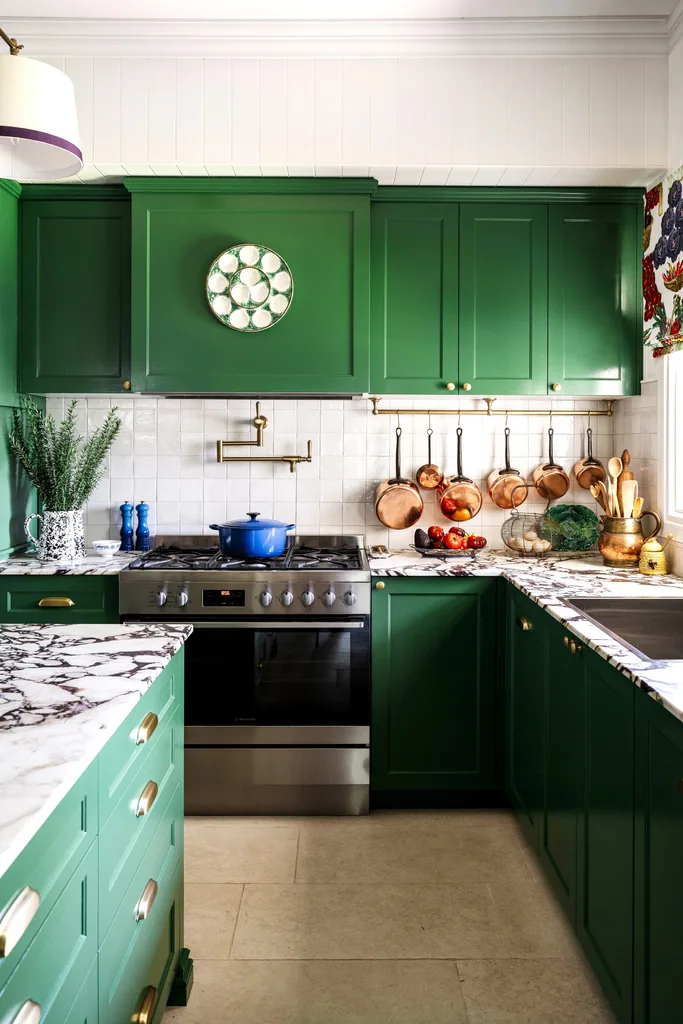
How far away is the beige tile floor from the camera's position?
1.88 meters

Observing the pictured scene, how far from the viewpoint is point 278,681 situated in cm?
287

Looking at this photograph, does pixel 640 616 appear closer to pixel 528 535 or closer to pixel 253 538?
pixel 528 535

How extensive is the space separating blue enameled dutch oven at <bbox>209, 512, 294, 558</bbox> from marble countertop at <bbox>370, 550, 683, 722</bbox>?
393 millimetres

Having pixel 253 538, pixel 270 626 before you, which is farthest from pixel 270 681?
pixel 253 538

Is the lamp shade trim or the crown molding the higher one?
the crown molding

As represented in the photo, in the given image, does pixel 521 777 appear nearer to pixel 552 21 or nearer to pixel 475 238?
pixel 475 238

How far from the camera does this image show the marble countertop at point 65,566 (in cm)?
287

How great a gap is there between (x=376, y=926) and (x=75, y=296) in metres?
2.56

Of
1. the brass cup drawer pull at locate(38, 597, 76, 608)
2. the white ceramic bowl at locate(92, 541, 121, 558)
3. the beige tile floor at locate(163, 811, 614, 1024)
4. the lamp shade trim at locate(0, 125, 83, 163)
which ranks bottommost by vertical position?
the beige tile floor at locate(163, 811, 614, 1024)

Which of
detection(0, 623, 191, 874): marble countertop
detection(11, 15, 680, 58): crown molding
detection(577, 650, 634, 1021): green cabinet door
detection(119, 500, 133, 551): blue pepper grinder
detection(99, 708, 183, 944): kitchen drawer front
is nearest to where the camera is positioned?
detection(0, 623, 191, 874): marble countertop

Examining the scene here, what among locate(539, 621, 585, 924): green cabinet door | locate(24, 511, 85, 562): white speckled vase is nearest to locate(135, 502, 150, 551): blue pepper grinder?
locate(24, 511, 85, 562): white speckled vase

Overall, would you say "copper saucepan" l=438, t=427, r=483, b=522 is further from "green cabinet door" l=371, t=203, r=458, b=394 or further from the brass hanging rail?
"green cabinet door" l=371, t=203, r=458, b=394

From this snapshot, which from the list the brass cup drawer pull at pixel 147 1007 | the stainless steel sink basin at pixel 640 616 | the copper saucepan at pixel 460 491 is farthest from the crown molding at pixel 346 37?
the brass cup drawer pull at pixel 147 1007

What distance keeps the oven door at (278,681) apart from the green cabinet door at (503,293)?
1164 mm
